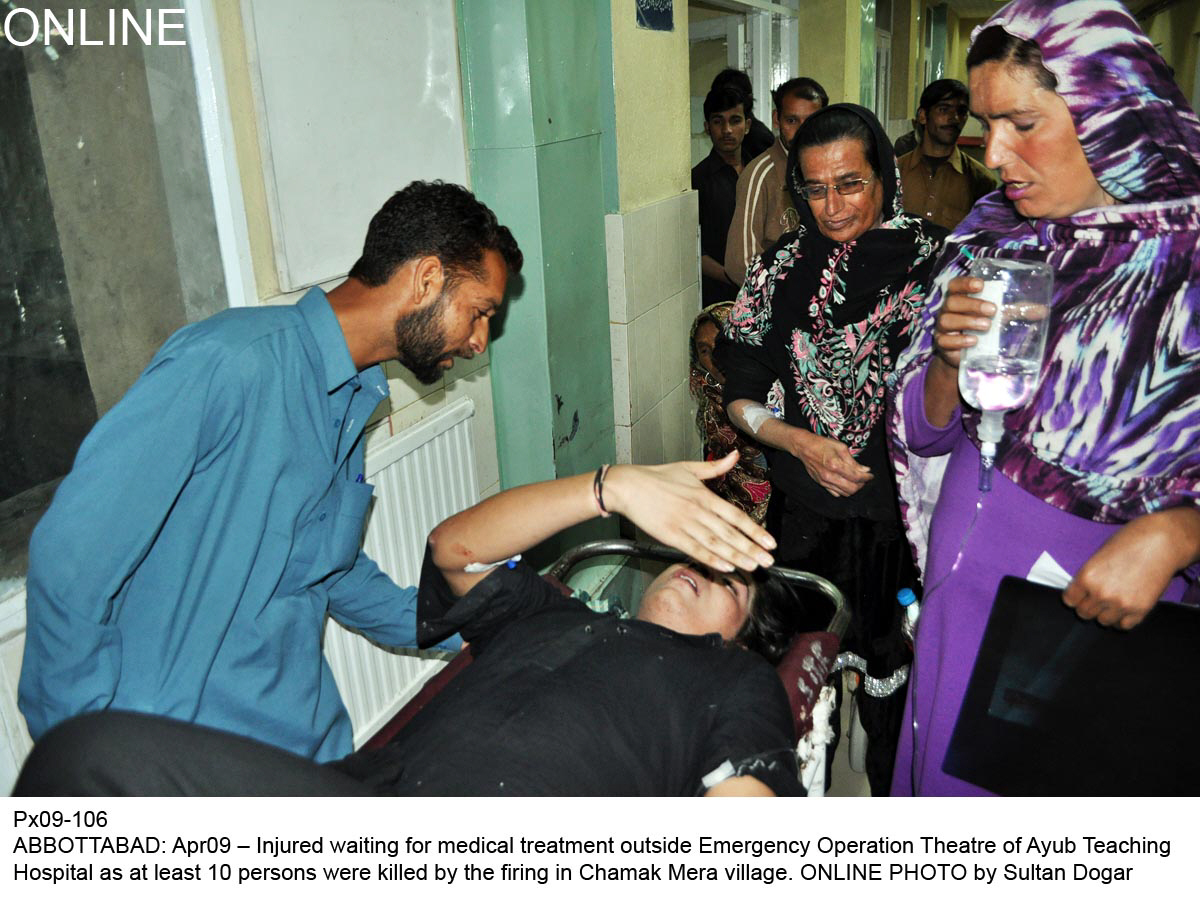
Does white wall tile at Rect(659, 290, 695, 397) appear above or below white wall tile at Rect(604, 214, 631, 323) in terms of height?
below

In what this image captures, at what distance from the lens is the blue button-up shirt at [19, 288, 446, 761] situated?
140cm

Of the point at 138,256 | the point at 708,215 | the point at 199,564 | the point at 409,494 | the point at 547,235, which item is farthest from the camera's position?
the point at 708,215

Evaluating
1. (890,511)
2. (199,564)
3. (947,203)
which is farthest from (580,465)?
(947,203)

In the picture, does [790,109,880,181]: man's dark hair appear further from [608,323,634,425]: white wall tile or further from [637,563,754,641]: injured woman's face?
[608,323,634,425]: white wall tile

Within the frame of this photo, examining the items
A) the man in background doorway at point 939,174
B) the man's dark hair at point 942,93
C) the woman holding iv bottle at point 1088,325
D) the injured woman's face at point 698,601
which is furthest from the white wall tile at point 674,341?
the woman holding iv bottle at point 1088,325

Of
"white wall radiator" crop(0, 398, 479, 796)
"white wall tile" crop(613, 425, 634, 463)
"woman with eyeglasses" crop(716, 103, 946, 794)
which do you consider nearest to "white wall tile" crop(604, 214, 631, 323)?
"white wall tile" crop(613, 425, 634, 463)

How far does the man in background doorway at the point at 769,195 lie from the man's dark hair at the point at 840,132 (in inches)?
70.0

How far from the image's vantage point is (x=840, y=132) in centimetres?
232

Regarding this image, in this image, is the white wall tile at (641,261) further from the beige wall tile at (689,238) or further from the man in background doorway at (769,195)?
the man in background doorway at (769,195)

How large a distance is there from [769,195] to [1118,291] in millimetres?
2929

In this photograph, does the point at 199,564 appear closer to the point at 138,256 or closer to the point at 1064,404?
the point at 138,256

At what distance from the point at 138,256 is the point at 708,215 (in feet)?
11.0

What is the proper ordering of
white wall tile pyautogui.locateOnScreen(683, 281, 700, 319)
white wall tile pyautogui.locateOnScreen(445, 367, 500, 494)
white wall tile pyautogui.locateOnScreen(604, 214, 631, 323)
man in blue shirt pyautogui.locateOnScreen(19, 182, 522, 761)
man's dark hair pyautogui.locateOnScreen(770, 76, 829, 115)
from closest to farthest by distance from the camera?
1. man in blue shirt pyautogui.locateOnScreen(19, 182, 522, 761)
2. white wall tile pyautogui.locateOnScreen(445, 367, 500, 494)
3. white wall tile pyautogui.locateOnScreen(604, 214, 631, 323)
4. man's dark hair pyautogui.locateOnScreen(770, 76, 829, 115)
5. white wall tile pyautogui.locateOnScreen(683, 281, 700, 319)

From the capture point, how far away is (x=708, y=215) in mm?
4953
